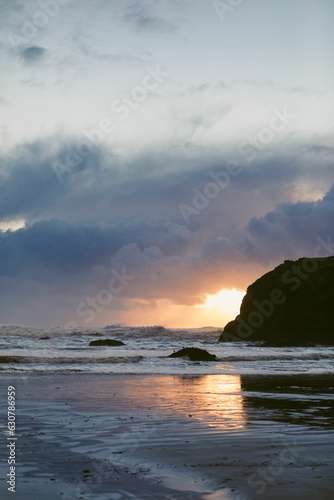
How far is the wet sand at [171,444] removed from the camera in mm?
8469

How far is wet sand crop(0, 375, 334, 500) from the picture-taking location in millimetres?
8469

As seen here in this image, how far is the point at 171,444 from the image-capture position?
11.9 metres

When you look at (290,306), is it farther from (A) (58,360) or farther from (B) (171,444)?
(B) (171,444)

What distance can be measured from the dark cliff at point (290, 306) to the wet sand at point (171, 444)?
55498mm

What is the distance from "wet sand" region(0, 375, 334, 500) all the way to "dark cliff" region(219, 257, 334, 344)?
55.5 metres

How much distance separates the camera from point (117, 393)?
857 inches

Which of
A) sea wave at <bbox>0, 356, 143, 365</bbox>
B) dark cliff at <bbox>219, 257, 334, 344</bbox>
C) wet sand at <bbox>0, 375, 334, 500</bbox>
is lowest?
wet sand at <bbox>0, 375, 334, 500</bbox>

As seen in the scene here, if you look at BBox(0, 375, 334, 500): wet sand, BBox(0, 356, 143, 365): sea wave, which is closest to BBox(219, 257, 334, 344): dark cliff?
BBox(0, 356, 143, 365): sea wave

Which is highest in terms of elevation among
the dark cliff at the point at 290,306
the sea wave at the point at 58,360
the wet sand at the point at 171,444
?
the dark cliff at the point at 290,306

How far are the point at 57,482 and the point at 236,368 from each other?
28.6 metres

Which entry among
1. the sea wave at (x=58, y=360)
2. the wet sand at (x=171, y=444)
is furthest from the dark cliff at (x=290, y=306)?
the wet sand at (x=171, y=444)

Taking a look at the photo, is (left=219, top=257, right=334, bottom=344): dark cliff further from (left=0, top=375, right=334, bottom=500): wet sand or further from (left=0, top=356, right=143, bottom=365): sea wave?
(left=0, top=375, right=334, bottom=500): wet sand

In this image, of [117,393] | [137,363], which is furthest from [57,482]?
[137,363]

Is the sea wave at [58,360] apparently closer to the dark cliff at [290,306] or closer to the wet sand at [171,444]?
the wet sand at [171,444]
